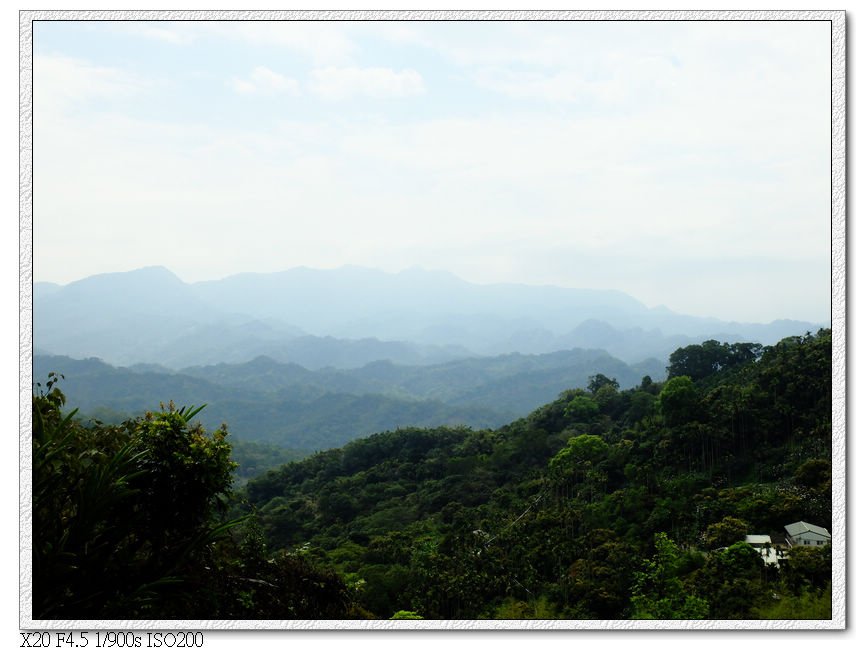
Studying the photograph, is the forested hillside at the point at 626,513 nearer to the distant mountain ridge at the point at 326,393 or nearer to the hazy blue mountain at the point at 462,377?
the distant mountain ridge at the point at 326,393

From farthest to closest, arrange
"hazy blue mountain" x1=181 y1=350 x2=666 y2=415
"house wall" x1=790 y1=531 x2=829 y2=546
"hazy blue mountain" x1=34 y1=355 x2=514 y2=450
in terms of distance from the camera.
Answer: "hazy blue mountain" x1=181 y1=350 x2=666 y2=415
"hazy blue mountain" x1=34 y1=355 x2=514 y2=450
"house wall" x1=790 y1=531 x2=829 y2=546

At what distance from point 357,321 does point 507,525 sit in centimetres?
7095

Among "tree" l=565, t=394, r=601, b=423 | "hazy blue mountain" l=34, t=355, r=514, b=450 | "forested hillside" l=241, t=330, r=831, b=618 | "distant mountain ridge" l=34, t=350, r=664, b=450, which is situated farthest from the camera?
"distant mountain ridge" l=34, t=350, r=664, b=450

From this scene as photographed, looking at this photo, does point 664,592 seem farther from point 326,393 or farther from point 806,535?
point 326,393

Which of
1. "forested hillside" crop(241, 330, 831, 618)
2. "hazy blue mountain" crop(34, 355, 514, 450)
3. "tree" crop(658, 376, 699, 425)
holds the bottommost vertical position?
"hazy blue mountain" crop(34, 355, 514, 450)

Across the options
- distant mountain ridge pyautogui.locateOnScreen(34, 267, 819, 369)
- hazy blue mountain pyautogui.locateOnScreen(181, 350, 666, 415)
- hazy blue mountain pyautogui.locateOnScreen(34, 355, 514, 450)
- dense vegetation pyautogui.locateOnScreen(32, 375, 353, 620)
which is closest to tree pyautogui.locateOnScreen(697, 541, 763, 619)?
dense vegetation pyautogui.locateOnScreen(32, 375, 353, 620)

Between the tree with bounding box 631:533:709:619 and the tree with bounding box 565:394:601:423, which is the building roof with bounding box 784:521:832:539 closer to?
the tree with bounding box 631:533:709:619

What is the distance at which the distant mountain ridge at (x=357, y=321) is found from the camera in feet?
164

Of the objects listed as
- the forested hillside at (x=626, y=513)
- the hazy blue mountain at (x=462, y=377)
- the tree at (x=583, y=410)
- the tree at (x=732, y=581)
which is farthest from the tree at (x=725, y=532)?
the hazy blue mountain at (x=462, y=377)

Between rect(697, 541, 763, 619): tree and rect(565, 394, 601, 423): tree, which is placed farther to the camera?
rect(565, 394, 601, 423): tree

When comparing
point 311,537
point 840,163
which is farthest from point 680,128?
point 311,537

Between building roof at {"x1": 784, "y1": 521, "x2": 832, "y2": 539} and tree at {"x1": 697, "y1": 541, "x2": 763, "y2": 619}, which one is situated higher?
building roof at {"x1": 784, "y1": 521, "x2": 832, "y2": 539}

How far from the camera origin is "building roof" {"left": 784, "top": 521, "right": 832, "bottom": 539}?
364 centimetres
